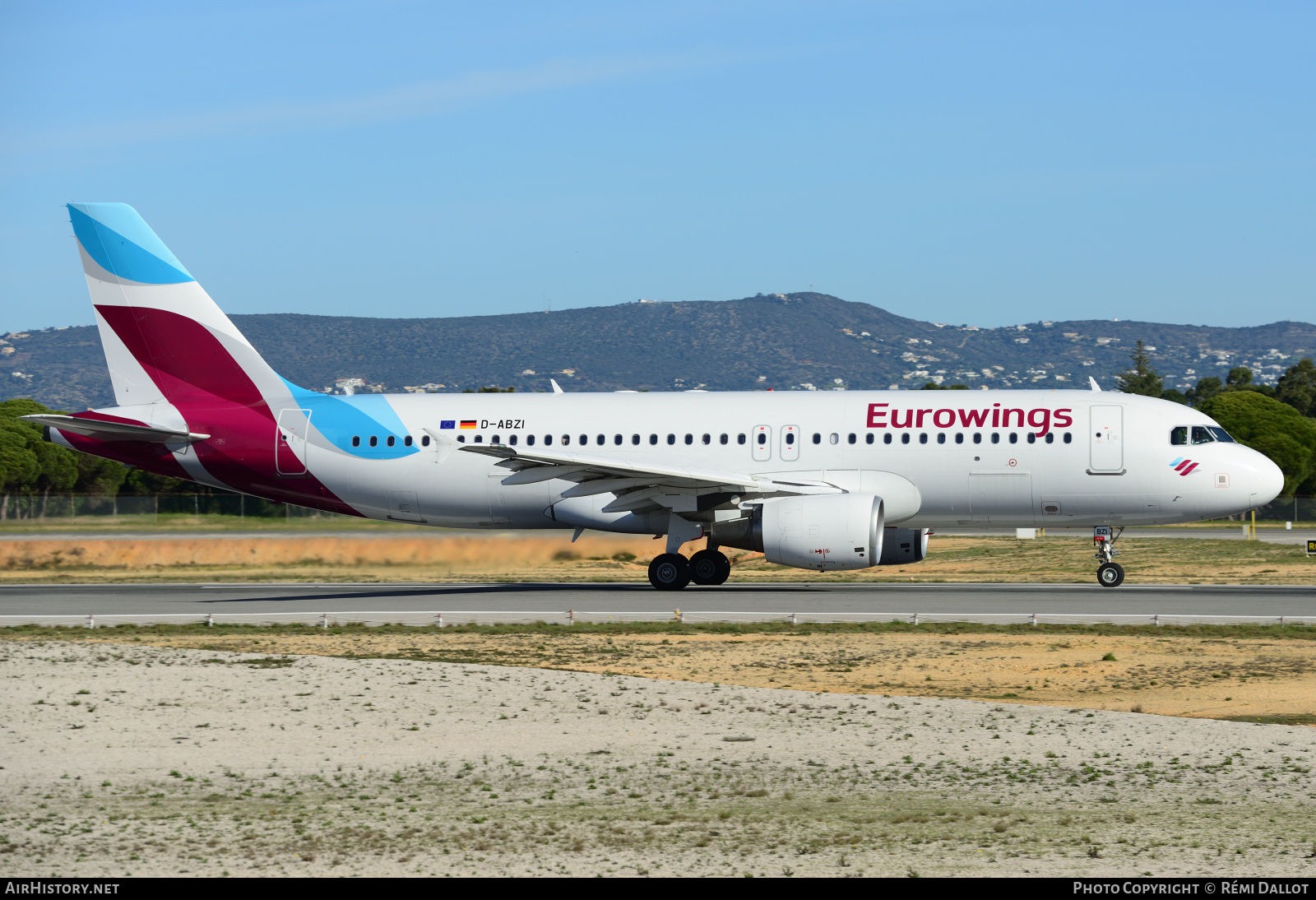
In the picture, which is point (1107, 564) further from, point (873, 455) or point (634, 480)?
point (634, 480)

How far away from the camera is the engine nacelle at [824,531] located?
26453mm

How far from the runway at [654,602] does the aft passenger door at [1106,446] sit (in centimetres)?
266

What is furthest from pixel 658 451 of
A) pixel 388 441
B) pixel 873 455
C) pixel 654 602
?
pixel 388 441

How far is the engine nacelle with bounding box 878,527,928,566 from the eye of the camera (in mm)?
28906

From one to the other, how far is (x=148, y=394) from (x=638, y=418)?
1169 centimetres

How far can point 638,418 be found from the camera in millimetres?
30484

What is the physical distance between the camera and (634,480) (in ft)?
92.0

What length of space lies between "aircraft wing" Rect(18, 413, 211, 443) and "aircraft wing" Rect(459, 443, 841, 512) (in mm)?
7774

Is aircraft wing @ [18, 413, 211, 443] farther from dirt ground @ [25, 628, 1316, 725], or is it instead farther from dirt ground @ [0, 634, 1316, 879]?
dirt ground @ [0, 634, 1316, 879]

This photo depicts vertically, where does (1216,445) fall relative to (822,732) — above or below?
above

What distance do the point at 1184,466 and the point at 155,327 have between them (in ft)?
76.9
